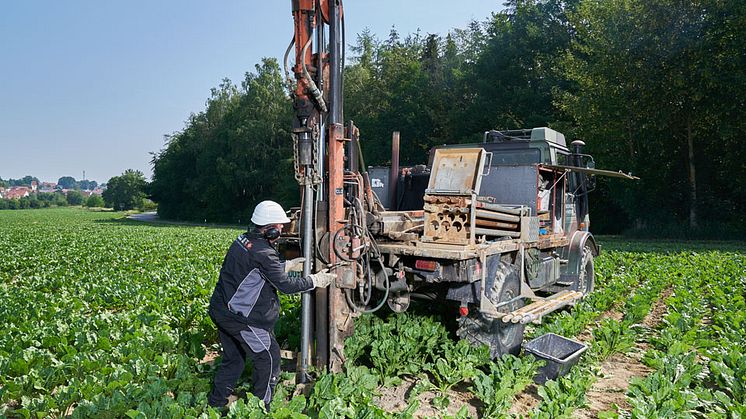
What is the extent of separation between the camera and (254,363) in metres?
4.46

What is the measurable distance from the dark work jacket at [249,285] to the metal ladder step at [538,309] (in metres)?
2.45

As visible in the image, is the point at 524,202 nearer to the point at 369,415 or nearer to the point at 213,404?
the point at 369,415

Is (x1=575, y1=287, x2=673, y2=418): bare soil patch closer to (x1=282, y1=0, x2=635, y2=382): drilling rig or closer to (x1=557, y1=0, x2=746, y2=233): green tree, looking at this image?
(x1=282, y1=0, x2=635, y2=382): drilling rig

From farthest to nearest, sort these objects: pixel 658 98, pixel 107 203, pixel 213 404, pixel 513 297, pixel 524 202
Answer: pixel 107 203 < pixel 658 98 < pixel 524 202 < pixel 513 297 < pixel 213 404

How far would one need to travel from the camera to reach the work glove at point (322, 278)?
4.54 metres

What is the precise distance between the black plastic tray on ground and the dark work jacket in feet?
9.02

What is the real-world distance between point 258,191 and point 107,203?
80395 mm

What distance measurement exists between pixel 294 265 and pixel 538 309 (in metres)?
3.18

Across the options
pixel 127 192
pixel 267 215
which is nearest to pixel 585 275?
pixel 267 215

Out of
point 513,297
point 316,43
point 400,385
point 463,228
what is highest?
point 316,43

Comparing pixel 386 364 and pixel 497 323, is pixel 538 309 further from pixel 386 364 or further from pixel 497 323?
pixel 386 364

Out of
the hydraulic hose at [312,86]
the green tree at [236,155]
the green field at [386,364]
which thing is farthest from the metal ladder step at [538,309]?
the green tree at [236,155]

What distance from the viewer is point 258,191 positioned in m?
50.8

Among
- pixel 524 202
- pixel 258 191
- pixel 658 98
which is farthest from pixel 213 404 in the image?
pixel 258 191
